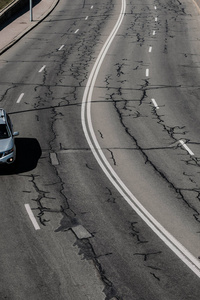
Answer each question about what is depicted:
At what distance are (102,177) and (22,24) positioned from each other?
3250cm

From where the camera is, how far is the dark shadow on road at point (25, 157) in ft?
64.5

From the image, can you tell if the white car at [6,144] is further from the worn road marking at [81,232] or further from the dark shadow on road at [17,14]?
the dark shadow on road at [17,14]

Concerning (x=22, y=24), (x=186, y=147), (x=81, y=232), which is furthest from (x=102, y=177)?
(x=22, y=24)

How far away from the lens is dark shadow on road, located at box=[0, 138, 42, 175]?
1967cm

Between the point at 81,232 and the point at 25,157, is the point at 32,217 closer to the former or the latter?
the point at 81,232

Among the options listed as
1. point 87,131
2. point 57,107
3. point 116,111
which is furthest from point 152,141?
point 57,107

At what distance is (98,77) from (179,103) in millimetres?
6430

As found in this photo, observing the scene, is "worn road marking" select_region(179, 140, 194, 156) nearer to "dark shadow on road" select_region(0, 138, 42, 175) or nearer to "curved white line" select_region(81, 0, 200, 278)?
"curved white line" select_region(81, 0, 200, 278)

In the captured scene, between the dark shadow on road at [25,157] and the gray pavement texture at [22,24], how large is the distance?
61.0 ft

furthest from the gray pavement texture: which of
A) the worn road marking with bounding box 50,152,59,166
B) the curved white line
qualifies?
the worn road marking with bounding box 50,152,59,166

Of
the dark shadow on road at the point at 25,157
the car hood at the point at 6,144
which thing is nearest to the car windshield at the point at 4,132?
the car hood at the point at 6,144

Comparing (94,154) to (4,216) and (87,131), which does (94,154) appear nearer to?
(87,131)

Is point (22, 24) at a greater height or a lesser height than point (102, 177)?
lesser

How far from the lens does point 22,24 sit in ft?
162
